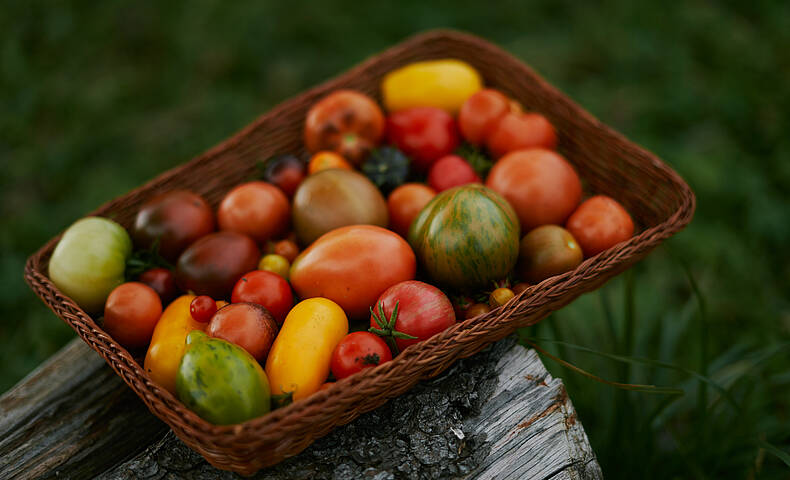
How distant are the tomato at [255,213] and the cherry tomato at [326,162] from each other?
21 centimetres

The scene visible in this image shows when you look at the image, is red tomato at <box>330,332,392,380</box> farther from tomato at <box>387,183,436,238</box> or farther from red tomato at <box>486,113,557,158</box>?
red tomato at <box>486,113,557,158</box>

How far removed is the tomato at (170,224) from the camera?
7.71 feet

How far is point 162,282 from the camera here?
7.35 ft

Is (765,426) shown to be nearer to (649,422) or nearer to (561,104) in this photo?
(649,422)

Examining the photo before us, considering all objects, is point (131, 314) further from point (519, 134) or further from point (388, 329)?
point (519, 134)

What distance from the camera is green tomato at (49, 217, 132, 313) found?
7.18 feet

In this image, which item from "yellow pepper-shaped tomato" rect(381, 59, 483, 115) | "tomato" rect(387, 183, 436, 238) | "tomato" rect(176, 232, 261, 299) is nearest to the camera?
"tomato" rect(176, 232, 261, 299)

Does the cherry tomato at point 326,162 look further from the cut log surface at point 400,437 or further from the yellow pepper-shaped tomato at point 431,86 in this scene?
the cut log surface at point 400,437

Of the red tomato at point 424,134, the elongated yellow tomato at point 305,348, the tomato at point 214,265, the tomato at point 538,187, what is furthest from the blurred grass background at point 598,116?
the tomato at point 214,265

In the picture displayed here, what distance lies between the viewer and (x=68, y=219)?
3691 millimetres

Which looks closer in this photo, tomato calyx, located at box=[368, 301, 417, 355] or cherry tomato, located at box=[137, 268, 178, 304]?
tomato calyx, located at box=[368, 301, 417, 355]

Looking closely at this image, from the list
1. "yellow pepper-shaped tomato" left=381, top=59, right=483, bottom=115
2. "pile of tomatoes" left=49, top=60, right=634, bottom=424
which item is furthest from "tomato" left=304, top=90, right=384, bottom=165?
"yellow pepper-shaped tomato" left=381, top=59, right=483, bottom=115

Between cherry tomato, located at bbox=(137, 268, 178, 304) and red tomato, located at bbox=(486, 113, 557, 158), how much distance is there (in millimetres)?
1419

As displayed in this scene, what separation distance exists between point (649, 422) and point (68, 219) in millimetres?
3292
